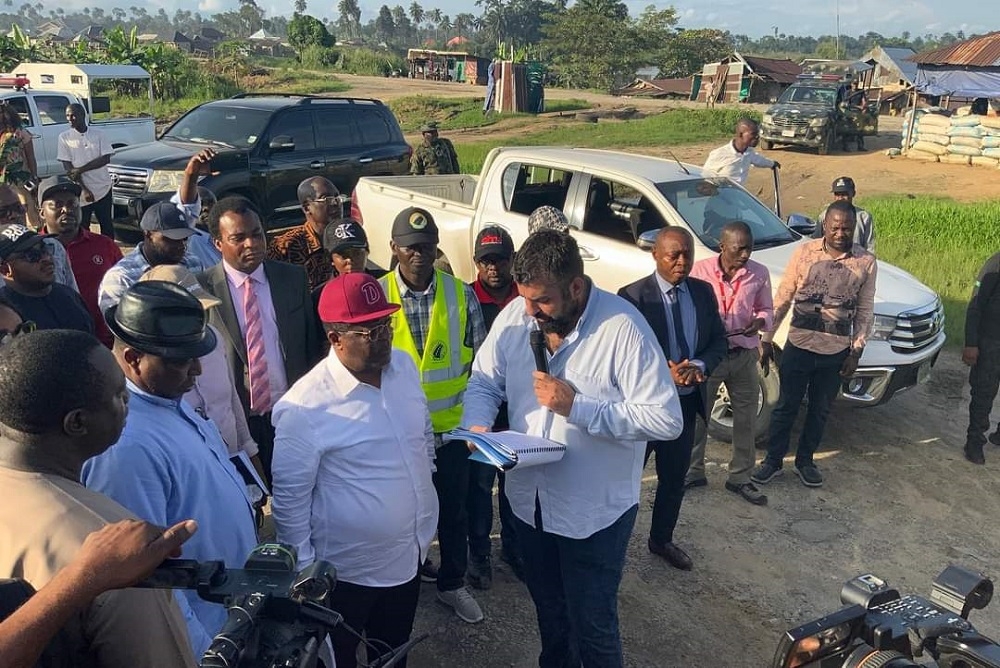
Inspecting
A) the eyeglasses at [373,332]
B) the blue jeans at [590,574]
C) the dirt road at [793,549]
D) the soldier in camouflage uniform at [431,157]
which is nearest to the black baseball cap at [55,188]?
the eyeglasses at [373,332]

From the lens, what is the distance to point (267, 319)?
3.63m

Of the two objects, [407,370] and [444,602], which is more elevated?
[407,370]

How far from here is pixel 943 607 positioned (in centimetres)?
160

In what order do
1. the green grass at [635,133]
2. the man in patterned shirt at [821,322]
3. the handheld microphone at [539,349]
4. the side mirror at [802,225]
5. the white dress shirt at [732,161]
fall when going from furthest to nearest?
1. the green grass at [635,133]
2. the white dress shirt at [732,161]
3. the side mirror at [802,225]
4. the man in patterned shirt at [821,322]
5. the handheld microphone at [539,349]

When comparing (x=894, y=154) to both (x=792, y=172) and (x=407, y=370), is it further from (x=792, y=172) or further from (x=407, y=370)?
(x=407, y=370)

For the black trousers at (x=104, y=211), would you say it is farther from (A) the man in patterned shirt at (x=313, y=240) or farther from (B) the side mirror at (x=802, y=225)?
(B) the side mirror at (x=802, y=225)

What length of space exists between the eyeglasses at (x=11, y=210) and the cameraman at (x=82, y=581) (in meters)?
3.88

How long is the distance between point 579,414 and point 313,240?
2.67 metres

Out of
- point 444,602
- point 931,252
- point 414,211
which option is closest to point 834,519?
point 444,602

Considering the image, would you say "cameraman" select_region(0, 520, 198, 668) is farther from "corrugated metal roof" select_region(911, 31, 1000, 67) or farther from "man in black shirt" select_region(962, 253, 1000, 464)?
"corrugated metal roof" select_region(911, 31, 1000, 67)

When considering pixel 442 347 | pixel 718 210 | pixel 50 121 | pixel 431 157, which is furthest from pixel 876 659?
pixel 50 121

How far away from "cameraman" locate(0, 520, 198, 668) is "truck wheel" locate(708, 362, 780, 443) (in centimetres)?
459

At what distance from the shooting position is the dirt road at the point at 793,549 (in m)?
3.73

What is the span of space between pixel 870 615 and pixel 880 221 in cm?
1201
